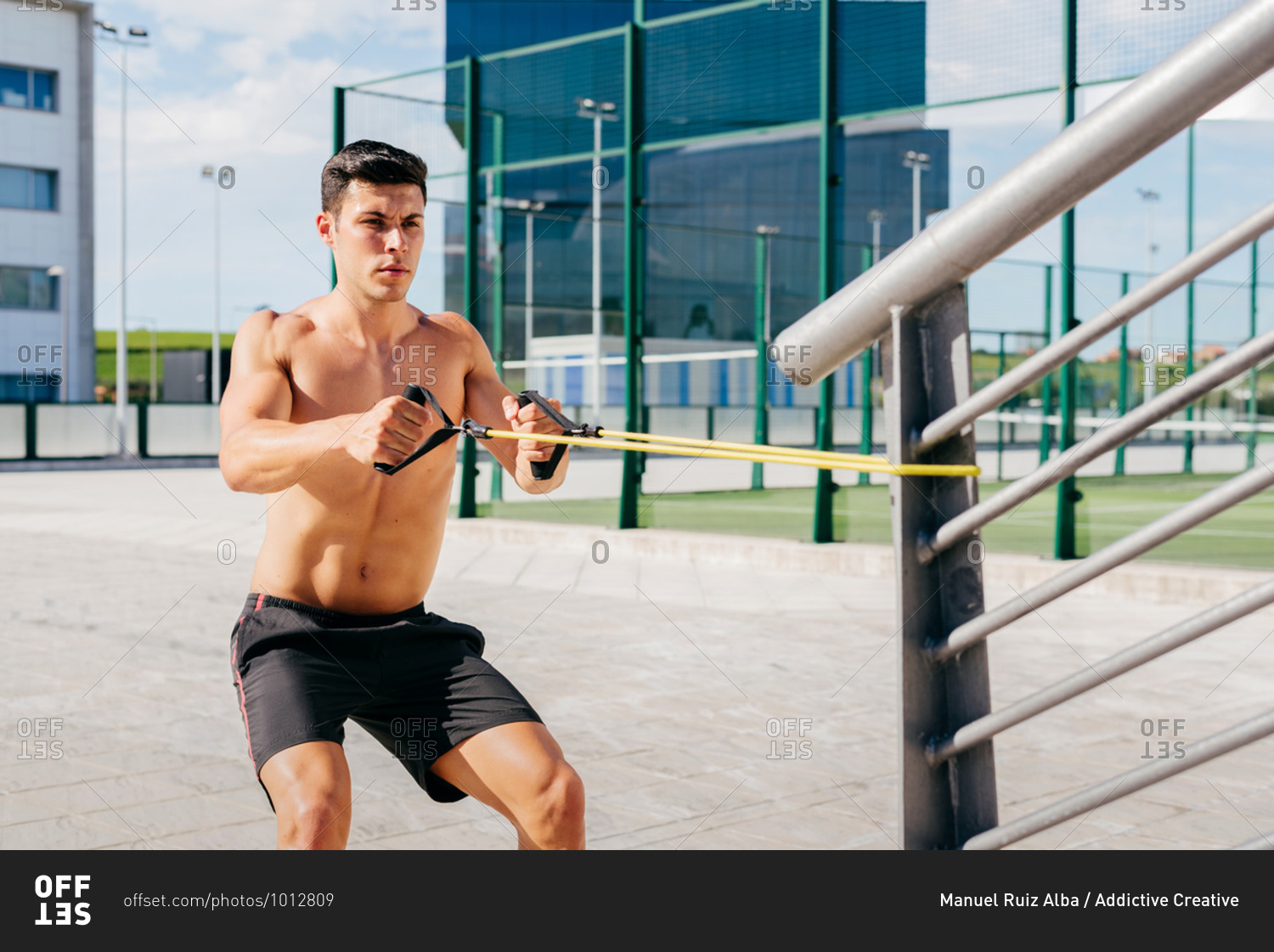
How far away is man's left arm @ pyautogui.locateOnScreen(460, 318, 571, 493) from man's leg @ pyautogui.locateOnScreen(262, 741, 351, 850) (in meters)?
0.61

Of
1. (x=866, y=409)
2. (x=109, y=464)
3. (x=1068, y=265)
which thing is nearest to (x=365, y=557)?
(x=1068, y=265)

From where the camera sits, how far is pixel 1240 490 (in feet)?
5.11

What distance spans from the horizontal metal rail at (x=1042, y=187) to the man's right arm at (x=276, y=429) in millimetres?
637

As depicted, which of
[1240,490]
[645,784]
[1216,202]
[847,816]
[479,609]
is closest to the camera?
[1240,490]

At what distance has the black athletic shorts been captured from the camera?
2.55m

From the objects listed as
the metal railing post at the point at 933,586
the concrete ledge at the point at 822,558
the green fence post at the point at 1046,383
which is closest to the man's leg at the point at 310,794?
the metal railing post at the point at 933,586

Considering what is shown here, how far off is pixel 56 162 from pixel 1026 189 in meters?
42.4

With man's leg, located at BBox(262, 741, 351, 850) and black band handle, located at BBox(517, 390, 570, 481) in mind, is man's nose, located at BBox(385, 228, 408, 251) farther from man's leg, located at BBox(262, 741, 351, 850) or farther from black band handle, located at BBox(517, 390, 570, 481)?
man's leg, located at BBox(262, 741, 351, 850)

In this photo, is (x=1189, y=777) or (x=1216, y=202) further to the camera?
(x=1216, y=202)

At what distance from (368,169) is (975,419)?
127cm
